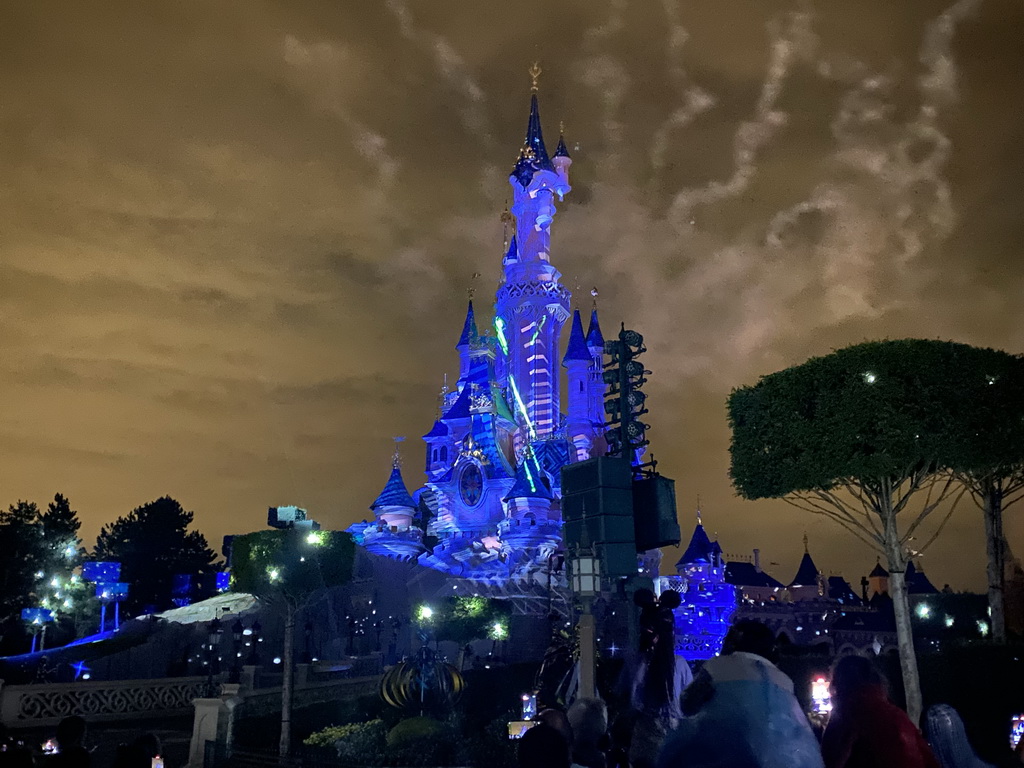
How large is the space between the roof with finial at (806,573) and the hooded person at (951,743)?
282ft

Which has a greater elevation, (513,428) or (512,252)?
(512,252)

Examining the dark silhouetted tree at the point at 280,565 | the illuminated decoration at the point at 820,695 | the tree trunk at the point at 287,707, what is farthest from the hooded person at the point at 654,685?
the dark silhouetted tree at the point at 280,565

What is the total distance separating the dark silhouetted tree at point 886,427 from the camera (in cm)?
2059

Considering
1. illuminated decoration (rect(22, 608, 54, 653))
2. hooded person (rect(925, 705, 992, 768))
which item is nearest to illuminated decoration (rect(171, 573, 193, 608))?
illuminated decoration (rect(22, 608, 54, 653))

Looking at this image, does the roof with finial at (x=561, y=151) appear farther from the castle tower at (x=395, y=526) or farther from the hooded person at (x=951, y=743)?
the hooded person at (x=951, y=743)

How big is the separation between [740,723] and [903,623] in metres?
18.0

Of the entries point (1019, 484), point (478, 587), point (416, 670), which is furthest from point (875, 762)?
point (478, 587)

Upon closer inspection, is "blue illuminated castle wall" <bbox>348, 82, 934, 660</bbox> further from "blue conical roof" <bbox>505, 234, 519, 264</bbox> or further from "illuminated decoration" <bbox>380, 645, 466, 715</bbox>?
"illuminated decoration" <bbox>380, 645, 466, 715</bbox>

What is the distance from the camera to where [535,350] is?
64750mm

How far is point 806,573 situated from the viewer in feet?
285

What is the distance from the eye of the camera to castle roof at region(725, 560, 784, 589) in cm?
8462

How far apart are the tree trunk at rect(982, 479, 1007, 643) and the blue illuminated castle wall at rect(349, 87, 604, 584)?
102ft

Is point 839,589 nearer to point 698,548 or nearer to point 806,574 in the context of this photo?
point 806,574

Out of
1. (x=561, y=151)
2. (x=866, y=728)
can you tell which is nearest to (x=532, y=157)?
(x=561, y=151)
